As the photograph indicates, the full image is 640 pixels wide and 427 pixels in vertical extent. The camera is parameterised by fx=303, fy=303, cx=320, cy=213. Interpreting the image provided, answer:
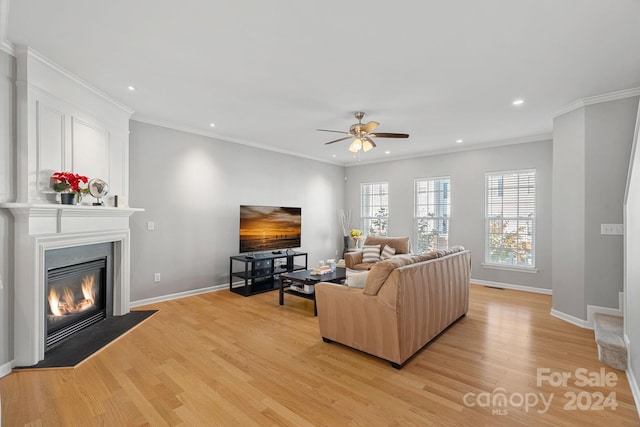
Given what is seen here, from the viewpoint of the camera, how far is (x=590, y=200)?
3740 mm


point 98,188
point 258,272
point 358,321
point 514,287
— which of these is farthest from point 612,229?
point 98,188

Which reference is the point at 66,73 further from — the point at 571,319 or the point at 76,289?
the point at 571,319

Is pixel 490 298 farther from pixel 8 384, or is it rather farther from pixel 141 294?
pixel 8 384

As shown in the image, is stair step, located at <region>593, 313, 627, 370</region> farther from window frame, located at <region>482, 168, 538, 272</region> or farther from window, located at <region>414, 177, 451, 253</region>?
window, located at <region>414, 177, 451, 253</region>

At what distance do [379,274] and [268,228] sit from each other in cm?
333

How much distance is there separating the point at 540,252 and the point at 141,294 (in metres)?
6.57

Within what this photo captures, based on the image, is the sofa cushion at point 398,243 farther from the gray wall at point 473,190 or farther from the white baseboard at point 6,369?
the white baseboard at point 6,369

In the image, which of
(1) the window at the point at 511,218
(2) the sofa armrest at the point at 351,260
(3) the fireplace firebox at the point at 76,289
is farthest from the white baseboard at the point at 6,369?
(1) the window at the point at 511,218

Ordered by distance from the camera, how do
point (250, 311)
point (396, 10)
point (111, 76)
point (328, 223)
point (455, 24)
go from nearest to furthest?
point (396, 10), point (455, 24), point (111, 76), point (250, 311), point (328, 223)

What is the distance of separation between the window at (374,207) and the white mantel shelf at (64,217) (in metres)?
5.35

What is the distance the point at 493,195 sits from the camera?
5879 mm

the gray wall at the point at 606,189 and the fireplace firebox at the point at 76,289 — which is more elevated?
the gray wall at the point at 606,189

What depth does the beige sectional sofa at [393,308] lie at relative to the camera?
2.67 meters

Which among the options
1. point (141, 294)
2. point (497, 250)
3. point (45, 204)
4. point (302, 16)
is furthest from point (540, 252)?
point (45, 204)
